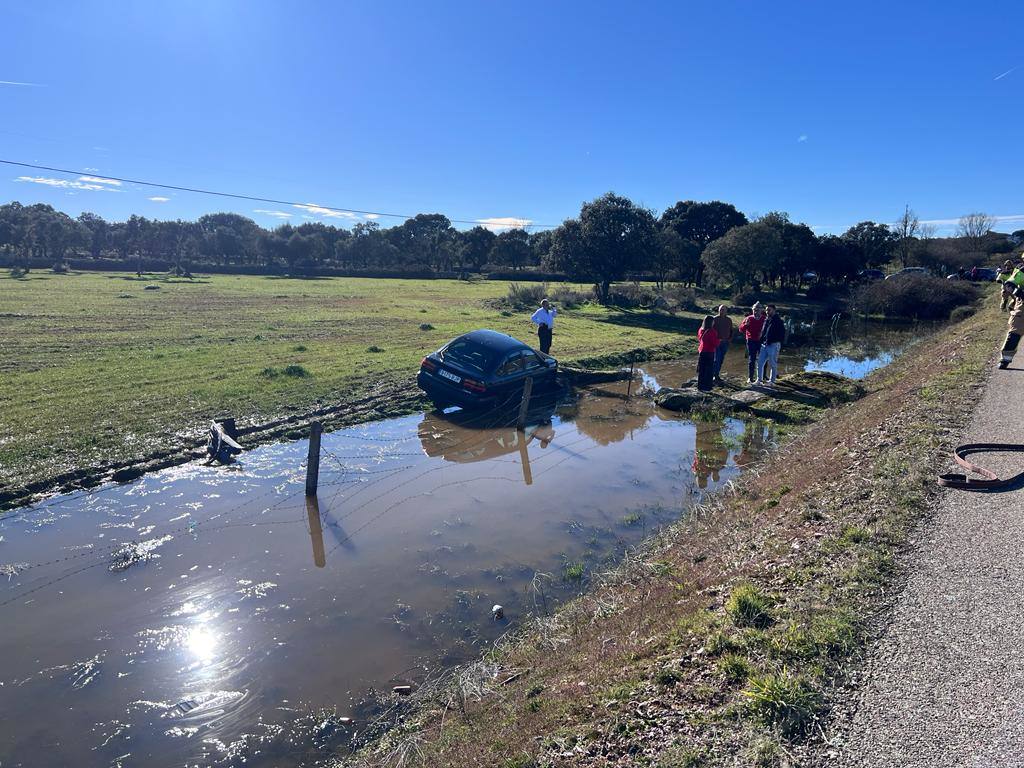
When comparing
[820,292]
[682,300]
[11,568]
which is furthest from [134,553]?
[820,292]

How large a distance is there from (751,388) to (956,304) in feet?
92.2

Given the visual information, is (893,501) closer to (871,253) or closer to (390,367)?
(390,367)

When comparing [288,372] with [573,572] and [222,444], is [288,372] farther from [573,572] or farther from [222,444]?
[573,572]

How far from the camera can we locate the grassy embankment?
3.25 meters

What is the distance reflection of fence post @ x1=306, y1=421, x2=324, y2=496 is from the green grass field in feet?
10.1

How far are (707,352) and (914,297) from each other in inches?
1064

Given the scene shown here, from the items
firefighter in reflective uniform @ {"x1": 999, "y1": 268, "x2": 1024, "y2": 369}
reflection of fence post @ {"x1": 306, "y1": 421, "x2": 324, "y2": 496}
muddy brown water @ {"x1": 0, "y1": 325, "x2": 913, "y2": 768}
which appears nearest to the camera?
muddy brown water @ {"x1": 0, "y1": 325, "x2": 913, "y2": 768}

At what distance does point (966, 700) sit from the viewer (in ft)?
10.3

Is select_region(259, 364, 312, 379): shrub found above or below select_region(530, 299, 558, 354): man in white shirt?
below

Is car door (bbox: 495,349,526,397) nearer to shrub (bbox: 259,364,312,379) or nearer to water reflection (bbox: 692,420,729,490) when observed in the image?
water reflection (bbox: 692,420,729,490)

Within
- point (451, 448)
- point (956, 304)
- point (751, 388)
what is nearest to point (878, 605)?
point (451, 448)

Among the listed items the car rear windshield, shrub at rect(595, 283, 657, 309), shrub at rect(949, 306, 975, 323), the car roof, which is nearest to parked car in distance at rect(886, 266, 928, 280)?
→ shrub at rect(949, 306, 975, 323)

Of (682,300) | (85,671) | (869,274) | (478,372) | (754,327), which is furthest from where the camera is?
(869,274)

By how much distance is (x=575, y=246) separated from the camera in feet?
114
